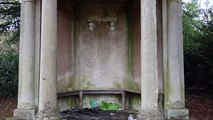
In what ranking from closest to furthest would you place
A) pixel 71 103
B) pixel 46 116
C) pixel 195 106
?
pixel 46 116 → pixel 71 103 → pixel 195 106

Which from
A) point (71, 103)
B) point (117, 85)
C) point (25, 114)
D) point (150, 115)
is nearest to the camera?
point (150, 115)

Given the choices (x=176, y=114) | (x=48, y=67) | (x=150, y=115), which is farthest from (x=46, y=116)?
(x=176, y=114)

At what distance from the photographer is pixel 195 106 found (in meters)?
11.1

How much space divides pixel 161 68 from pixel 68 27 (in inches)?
143

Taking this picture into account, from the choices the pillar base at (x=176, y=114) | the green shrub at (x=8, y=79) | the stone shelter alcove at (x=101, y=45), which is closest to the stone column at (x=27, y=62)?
the stone shelter alcove at (x=101, y=45)

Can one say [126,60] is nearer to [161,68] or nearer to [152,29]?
[161,68]

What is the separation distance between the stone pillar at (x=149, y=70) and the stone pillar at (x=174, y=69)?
1.38 m

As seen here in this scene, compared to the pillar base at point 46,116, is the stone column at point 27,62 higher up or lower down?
higher up

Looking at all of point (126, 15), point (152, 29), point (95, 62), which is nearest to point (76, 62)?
point (95, 62)

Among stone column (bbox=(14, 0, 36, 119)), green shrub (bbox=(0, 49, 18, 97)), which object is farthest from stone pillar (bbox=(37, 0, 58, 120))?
green shrub (bbox=(0, 49, 18, 97))

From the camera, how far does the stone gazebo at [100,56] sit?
23.0 feet

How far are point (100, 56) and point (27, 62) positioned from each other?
2.85 m

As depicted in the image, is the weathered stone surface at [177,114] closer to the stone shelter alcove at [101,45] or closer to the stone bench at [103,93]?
the stone bench at [103,93]

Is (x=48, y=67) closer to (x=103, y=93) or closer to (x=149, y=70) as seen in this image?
(x=149, y=70)
